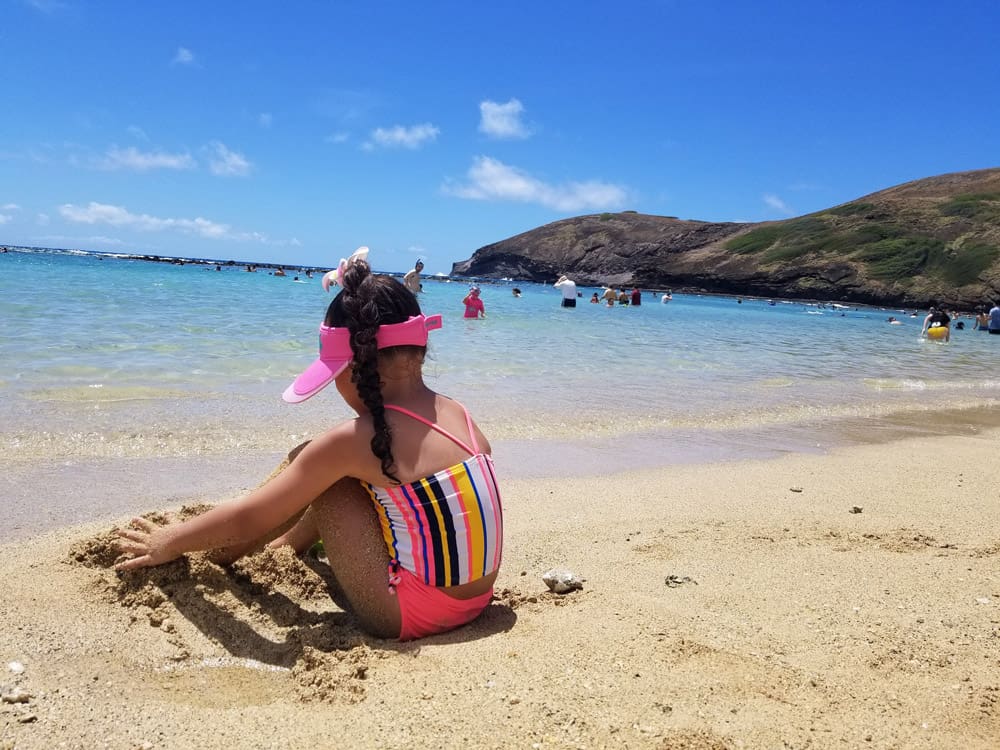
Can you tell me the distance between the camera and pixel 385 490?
239cm

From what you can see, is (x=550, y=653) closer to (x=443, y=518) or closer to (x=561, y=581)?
(x=443, y=518)

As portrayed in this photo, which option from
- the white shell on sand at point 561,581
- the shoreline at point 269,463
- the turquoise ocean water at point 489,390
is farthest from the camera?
the turquoise ocean water at point 489,390

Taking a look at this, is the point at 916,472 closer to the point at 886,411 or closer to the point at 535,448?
the point at 535,448

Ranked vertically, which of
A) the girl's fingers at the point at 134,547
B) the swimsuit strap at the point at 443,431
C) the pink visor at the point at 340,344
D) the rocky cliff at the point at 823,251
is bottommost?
the girl's fingers at the point at 134,547

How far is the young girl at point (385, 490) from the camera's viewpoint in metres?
2.35

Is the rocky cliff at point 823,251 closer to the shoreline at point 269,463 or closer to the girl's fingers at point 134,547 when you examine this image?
the shoreline at point 269,463

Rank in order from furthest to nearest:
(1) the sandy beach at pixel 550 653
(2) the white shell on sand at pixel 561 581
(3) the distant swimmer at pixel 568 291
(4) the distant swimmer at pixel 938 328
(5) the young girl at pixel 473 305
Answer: (3) the distant swimmer at pixel 568 291 < (4) the distant swimmer at pixel 938 328 < (5) the young girl at pixel 473 305 < (2) the white shell on sand at pixel 561 581 < (1) the sandy beach at pixel 550 653

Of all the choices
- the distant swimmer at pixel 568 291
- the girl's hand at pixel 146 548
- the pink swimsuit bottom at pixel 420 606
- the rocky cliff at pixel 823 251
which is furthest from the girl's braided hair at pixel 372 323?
the rocky cliff at pixel 823 251

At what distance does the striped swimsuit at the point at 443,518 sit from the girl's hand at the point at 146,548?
0.80 m

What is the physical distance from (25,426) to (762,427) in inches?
259

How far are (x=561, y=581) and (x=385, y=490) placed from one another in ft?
3.47

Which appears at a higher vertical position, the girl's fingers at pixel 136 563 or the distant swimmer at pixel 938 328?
the distant swimmer at pixel 938 328

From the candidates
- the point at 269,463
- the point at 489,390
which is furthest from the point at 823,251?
the point at 269,463

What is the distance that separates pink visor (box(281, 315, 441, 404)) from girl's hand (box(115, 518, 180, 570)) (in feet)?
2.48
